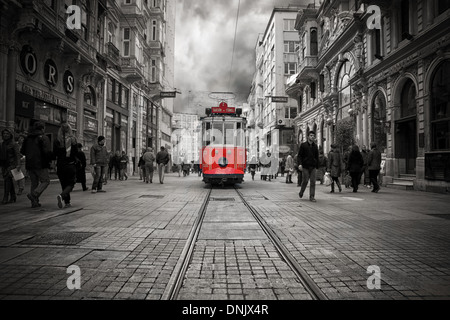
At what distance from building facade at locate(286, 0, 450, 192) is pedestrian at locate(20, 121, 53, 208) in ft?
44.9

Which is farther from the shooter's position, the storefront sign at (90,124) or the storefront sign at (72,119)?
the storefront sign at (90,124)

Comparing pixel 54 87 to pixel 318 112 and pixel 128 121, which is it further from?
pixel 318 112

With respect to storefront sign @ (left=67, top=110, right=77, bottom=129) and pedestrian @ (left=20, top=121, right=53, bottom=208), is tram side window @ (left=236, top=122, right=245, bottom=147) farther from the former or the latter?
storefront sign @ (left=67, top=110, right=77, bottom=129)

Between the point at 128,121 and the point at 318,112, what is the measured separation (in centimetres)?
1806

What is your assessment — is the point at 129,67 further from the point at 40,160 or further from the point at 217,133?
the point at 40,160

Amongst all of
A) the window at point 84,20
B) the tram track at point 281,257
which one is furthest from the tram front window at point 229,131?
the window at point 84,20

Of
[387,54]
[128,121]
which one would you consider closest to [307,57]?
[387,54]

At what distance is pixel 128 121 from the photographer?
28.5 meters

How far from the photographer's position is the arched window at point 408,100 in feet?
49.2

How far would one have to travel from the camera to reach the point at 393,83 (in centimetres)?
1619

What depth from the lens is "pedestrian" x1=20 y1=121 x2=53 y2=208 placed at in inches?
277

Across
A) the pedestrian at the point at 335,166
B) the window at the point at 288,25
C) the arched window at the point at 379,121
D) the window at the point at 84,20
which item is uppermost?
the window at the point at 288,25

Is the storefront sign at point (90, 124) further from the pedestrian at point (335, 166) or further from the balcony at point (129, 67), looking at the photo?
the pedestrian at point (335, 166)

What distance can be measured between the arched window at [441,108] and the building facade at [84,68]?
672 inches
